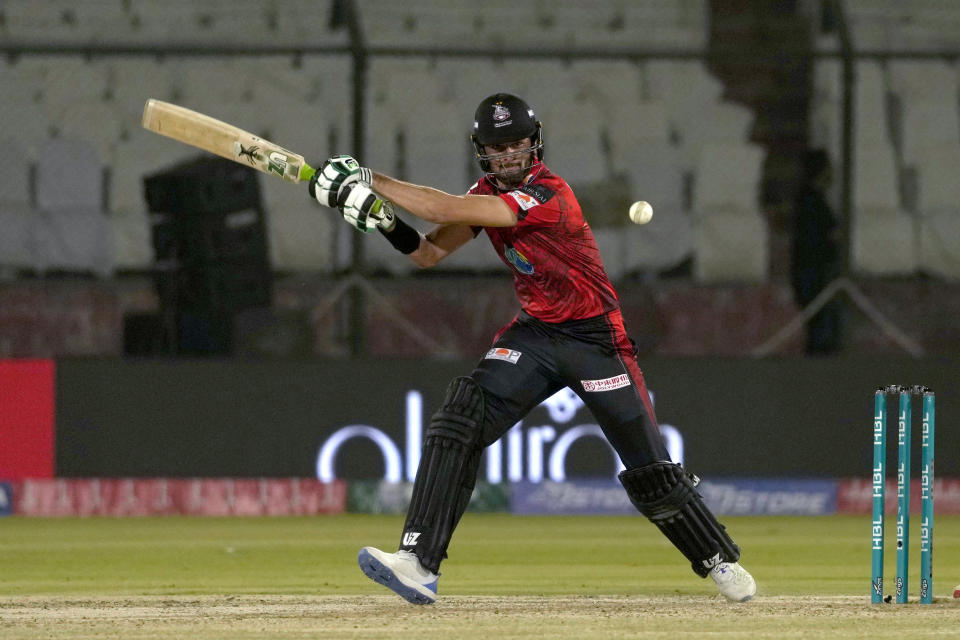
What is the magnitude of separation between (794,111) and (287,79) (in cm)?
317

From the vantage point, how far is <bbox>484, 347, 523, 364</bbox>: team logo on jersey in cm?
503

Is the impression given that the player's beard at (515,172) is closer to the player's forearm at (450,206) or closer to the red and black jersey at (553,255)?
the red and black jersey at (553,255)

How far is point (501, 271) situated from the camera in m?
9.74

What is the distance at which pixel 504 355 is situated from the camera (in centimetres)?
505

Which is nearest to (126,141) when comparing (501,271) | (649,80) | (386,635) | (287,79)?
(287,79)

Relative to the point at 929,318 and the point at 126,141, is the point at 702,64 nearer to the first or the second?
the point at 929,318

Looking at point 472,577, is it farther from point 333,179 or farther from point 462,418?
point 333,179

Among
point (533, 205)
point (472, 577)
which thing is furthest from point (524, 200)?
point (472, 577)

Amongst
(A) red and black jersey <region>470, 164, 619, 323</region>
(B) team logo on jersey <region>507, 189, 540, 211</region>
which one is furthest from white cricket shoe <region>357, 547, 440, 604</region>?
(B) team logo on jersey <region>507, 189, 540, 211</region>

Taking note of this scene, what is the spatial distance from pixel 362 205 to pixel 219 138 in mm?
703

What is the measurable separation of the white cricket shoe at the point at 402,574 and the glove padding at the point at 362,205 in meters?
0.98

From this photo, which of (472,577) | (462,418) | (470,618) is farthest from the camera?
(472,577)

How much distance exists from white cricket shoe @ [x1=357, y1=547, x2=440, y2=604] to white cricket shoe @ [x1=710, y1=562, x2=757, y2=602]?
900 mm

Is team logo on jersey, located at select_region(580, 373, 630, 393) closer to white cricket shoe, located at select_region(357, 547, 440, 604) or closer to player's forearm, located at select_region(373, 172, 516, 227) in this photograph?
player's forearm, located at select_region(373, 172, 516, 227)
